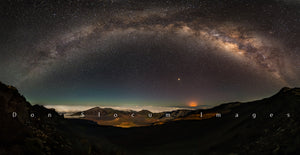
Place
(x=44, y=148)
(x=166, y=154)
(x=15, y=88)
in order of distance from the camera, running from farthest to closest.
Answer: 1. (x=166, y=154)
2. (x=15, y=88)
3. (x=44, y=148)

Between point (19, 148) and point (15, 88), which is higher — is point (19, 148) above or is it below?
below

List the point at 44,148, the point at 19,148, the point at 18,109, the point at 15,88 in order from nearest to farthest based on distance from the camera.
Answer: the point at 19,148 → the point at 44,148 → the point at 18,109 → the point at 15,88

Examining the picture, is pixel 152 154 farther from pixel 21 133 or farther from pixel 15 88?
pixel 15 88

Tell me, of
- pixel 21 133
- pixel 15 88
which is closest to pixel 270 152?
pixel 21 133

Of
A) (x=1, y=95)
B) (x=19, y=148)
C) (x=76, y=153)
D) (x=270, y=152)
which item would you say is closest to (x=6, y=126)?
(x=19, y=148)

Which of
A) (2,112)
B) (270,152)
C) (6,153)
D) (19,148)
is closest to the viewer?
(6,153)

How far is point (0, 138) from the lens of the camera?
9023mm

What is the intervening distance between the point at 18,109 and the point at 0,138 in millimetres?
4451

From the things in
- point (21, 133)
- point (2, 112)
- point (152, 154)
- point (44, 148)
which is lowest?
point (152, 154)

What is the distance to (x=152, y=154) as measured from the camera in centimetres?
2122

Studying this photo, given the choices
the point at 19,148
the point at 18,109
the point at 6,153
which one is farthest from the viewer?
the point at 18,109

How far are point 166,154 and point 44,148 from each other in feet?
49.5

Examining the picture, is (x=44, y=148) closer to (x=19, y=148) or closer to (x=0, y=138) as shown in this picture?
(x=19, y=148)

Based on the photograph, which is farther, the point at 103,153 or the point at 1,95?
the point at 103,153
